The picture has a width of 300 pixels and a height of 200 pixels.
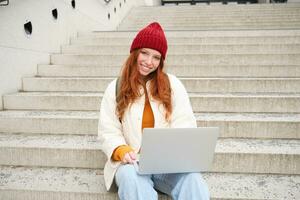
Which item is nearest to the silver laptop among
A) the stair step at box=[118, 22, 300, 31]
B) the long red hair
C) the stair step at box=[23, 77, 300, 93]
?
the long red hair

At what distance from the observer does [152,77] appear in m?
1.68

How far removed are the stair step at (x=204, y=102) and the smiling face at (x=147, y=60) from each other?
39.7 inches

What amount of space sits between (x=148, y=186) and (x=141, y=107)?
0.43m

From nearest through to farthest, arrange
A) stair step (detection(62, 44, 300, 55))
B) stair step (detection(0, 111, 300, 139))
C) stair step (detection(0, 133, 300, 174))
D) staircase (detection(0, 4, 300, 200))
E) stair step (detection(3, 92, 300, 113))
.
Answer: staircase (detection(0, 4, 300, 200)) → stair step (detection(0, 133, 300, 174)) → stair step (detection(0, 111, 300, 139)) → stair step (detection(3, 92, 300, 113)) → stair step (detection(62, 44, 300, 55))

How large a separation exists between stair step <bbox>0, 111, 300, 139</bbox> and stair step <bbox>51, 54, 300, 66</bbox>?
0.93m

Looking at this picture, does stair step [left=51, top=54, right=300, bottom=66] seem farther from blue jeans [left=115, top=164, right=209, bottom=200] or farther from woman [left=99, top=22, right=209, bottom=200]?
blue jeans [left=115, top=164, right=209, bottom=200]

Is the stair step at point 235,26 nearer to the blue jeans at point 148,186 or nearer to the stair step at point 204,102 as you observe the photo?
the stair step at point 204,102

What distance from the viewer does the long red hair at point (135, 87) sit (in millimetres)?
1598

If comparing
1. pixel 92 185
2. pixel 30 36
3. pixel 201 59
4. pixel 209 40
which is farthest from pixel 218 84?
pixel 30 36

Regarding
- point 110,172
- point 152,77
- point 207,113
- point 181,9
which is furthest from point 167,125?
point 181,9

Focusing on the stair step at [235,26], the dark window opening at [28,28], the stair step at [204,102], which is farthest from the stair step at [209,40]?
the stair step at [235,26]

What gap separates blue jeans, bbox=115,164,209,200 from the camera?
136 centimetres

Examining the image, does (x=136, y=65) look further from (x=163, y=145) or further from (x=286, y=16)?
(x=286, y=16)

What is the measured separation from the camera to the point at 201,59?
3.26m
